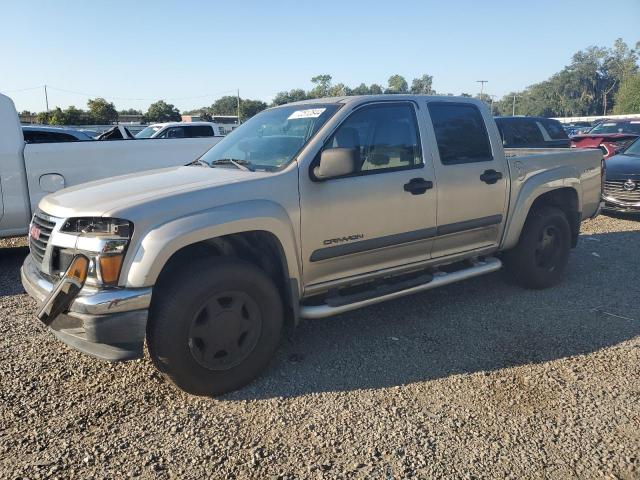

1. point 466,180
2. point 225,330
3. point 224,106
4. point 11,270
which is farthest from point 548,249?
point 224,106

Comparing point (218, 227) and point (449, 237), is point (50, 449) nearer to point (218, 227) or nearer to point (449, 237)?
point (218, 227)

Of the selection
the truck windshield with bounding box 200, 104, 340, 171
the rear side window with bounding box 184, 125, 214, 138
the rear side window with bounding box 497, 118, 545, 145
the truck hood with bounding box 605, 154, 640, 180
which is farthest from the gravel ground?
the rear side window with bounding box 184, 125, 214, 138

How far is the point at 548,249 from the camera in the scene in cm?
512

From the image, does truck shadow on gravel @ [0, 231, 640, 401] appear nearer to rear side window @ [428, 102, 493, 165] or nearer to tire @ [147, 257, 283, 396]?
tire @ [147, 257, 283, 396]

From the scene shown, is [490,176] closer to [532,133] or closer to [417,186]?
[417,186]

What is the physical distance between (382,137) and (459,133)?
0.91 metres

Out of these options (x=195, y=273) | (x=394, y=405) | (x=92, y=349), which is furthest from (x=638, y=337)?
(x=92, y=349)

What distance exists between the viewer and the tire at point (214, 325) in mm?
2943

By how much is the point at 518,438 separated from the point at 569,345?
145 cm

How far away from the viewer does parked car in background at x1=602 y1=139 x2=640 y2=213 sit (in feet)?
29.0

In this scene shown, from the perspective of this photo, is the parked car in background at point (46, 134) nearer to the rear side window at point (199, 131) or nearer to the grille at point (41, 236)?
the rear side window at point (199, 131)

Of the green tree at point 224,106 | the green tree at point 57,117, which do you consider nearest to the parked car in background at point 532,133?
the green tree at point 57,117

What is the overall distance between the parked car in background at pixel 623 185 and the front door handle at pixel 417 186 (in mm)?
6273

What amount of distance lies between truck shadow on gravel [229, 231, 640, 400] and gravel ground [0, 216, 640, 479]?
0.7 inches
